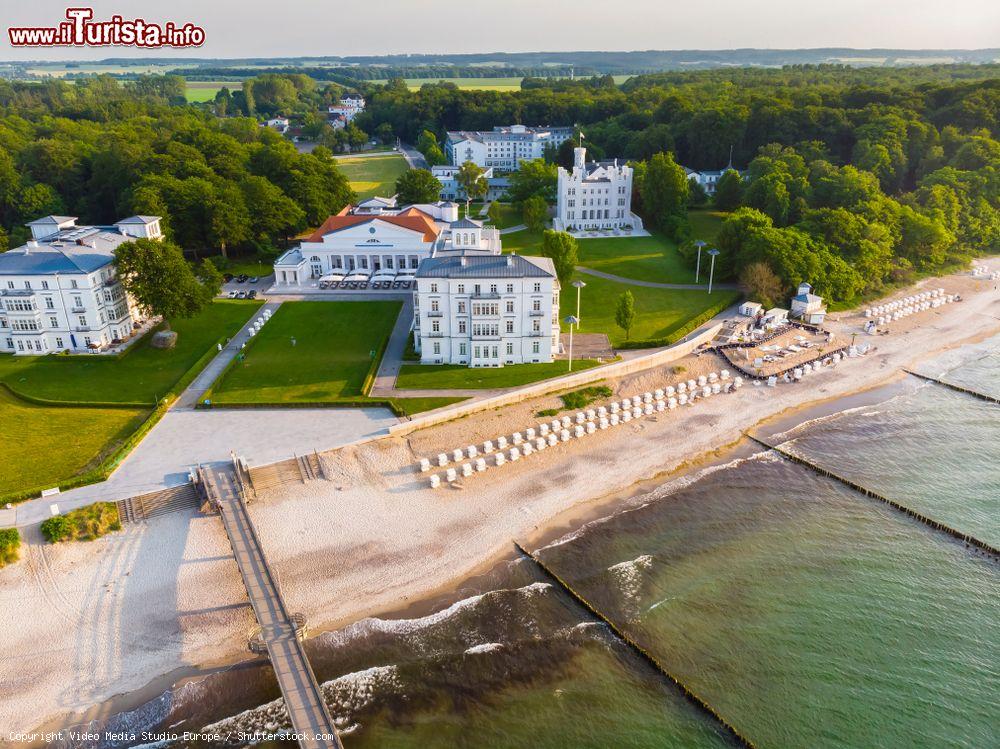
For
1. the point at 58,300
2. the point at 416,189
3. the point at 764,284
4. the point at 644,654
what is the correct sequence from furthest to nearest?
the point at 416,189, the point at 764,284, the point at 58,300, the point at 644,654

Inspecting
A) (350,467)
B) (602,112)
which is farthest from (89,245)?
(602,112)

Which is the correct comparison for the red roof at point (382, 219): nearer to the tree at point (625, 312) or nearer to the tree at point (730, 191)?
the tree at point (625, 312)

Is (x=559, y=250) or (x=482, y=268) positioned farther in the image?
(x=559, y=250)

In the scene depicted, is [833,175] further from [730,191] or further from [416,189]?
[416,189]

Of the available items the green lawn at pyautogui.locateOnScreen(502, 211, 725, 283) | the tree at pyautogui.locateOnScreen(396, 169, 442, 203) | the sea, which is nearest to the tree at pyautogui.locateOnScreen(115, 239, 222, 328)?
the sea

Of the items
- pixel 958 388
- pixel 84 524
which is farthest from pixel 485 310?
pixel 958 388

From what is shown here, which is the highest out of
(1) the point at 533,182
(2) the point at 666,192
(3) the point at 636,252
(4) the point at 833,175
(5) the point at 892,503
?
(4) the point at 833,175

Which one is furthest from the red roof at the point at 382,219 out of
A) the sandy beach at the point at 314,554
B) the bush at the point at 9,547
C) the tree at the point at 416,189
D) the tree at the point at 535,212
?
the bush at the point at 9,547

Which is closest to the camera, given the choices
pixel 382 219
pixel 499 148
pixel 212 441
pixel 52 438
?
pixel 212 441
